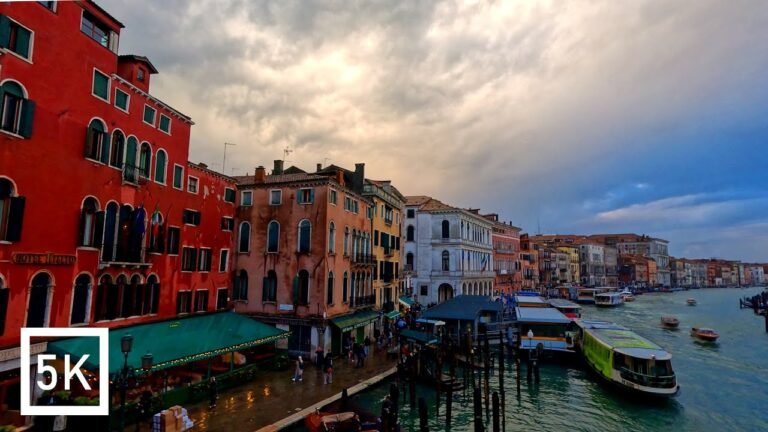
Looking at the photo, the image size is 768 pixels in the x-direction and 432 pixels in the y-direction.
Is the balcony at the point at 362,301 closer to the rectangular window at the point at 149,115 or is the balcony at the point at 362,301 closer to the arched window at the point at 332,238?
the arched window at the point at 332,238

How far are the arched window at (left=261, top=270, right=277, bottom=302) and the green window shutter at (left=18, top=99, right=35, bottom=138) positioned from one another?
15.2 m

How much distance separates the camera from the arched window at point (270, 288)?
2683 cm

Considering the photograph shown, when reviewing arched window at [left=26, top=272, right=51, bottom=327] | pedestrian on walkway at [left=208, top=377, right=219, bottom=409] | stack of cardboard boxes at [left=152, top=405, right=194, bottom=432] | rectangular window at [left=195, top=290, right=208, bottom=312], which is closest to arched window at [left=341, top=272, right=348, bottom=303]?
rectangular window at [left=195, top=290, right=208, bottom=312]

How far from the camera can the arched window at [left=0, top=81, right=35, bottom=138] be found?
1330 cm

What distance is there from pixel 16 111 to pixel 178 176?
843 cm

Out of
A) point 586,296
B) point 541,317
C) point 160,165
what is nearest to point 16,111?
point 160,165

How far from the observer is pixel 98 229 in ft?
54.9

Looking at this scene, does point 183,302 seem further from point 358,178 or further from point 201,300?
point 358,178

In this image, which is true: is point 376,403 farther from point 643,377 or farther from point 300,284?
point 643,377

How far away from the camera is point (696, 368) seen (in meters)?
31.7

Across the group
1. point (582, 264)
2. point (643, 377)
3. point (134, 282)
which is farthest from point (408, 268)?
point (582, 264)

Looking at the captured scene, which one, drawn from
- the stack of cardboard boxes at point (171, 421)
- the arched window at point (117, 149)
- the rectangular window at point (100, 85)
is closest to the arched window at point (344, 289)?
the stack of cardboard boxes at point (171, 421)

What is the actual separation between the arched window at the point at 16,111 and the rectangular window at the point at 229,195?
12.9 meters

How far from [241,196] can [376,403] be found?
16047mm
